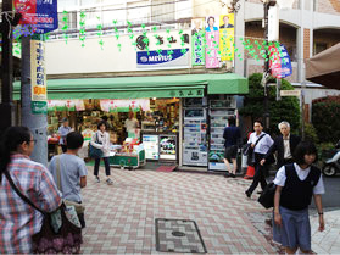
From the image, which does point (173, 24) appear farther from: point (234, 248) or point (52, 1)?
point (234, 248)

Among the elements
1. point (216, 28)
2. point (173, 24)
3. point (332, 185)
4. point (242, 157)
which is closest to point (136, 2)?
point (173, 24)

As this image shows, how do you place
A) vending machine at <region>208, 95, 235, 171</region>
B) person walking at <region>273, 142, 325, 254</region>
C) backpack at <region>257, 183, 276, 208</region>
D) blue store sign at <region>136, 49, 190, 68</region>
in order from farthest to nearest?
1. blue store sign at <region>136, 49, 190, 68</region>
2. vending machine at <region>208, 95, 235, 171</region>
3. backpack at <region>257, 183, 276, 208</region>
4. person walking at <region>273, 142, 325, 254</region>

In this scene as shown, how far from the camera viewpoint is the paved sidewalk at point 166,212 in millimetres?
5340

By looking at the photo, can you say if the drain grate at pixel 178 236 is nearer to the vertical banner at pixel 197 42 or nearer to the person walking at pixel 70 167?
the person walking at pixel 70 167

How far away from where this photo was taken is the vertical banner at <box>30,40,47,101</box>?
506 centimetres

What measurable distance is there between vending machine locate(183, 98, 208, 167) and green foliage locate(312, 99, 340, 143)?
6.07m

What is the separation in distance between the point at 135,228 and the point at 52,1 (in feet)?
13.5

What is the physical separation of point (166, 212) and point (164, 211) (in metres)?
0.08

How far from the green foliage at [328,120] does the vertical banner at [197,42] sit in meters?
6.27

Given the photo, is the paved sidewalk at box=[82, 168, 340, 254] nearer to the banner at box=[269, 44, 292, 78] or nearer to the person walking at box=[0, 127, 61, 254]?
the person walking at box=[0, 127, 61, 254]

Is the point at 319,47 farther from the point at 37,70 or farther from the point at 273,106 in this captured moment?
the point at 37,70

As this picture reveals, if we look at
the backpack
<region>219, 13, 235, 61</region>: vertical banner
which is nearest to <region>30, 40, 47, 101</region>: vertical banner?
the backpack

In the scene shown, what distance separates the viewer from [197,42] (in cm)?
1269

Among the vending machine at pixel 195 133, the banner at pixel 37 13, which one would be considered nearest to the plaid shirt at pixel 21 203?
the banner at pixel 37 13
